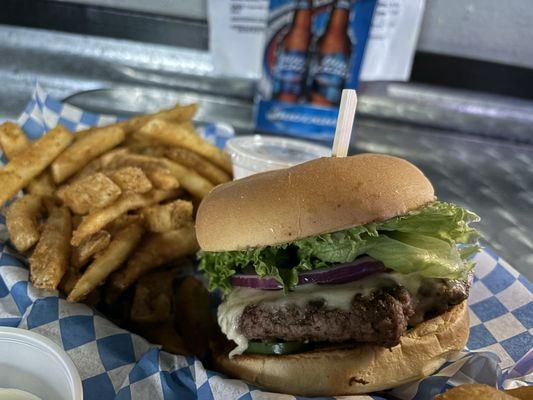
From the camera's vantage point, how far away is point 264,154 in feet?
8.15

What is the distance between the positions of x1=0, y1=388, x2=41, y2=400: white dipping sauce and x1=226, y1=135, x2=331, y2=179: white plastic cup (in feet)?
4.53

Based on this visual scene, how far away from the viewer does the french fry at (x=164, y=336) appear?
187 cm

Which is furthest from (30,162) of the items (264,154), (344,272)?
(344,272)

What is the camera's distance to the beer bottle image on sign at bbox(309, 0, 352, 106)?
3.26 m

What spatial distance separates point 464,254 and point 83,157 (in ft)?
5.39

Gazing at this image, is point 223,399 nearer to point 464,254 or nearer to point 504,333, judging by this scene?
point 464,254

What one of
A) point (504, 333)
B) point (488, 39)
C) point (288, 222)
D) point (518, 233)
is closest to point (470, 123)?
point (488, 39)

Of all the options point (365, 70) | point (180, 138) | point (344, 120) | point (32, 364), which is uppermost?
point (344, 120)

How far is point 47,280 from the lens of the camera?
176 cm

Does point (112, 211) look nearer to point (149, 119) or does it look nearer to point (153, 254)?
point (153, 254)

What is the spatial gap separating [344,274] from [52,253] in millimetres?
1056

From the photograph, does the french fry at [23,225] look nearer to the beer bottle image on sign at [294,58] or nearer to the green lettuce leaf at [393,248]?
the green lettuce leaf at [393,248]

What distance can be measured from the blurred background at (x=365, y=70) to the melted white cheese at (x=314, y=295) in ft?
5.48

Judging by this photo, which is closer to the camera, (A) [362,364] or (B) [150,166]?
(A) [362,364]
